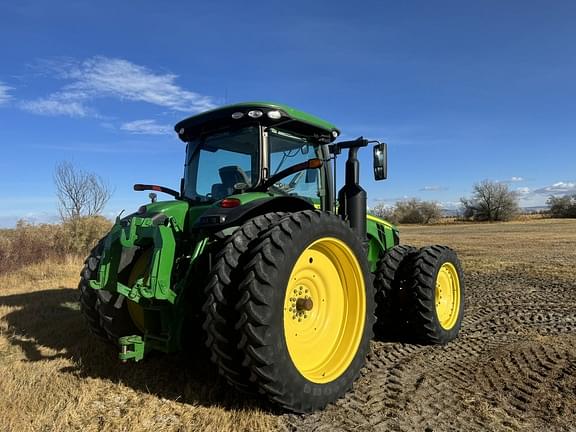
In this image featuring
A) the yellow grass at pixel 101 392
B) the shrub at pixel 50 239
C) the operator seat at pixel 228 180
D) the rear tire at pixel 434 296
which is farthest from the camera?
the shrub at pixel 50 239

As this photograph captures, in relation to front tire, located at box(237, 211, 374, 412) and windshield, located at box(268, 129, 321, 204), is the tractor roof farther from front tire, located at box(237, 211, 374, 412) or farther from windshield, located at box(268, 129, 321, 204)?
front tire, located at box(237, 211, 374, 412)

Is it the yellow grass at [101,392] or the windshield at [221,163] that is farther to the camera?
the windshield at [221,163]

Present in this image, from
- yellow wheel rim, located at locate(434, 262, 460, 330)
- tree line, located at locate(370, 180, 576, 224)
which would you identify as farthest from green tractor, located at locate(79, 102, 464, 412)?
tree line, located at locate(370, 180, 576, 224)

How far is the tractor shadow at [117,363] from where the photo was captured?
11.3 ft

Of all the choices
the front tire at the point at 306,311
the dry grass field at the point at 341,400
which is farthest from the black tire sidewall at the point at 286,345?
the dry grass field at the point at 341,400

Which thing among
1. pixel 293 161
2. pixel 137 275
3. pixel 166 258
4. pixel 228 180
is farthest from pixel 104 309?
pixel 293 161

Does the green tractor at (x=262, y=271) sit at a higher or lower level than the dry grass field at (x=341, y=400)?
higher

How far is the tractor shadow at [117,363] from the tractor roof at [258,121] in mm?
2057

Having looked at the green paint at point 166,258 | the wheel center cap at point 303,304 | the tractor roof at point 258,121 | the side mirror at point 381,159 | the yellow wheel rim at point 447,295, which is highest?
the tractor roof at point 258,121

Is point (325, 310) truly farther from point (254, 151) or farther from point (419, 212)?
point (419, 212)

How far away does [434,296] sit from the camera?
16.7 feet

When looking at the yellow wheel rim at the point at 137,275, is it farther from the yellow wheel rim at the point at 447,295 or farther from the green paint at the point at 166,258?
the yellow wheel rim at the point at 447,295

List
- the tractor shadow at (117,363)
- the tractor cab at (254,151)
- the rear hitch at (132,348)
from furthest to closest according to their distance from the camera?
the tractor cab at (254,151)
the tractor shadow at (117,363)
the rear hitch at (132,348)

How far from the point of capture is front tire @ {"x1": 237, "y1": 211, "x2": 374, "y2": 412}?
284cm
